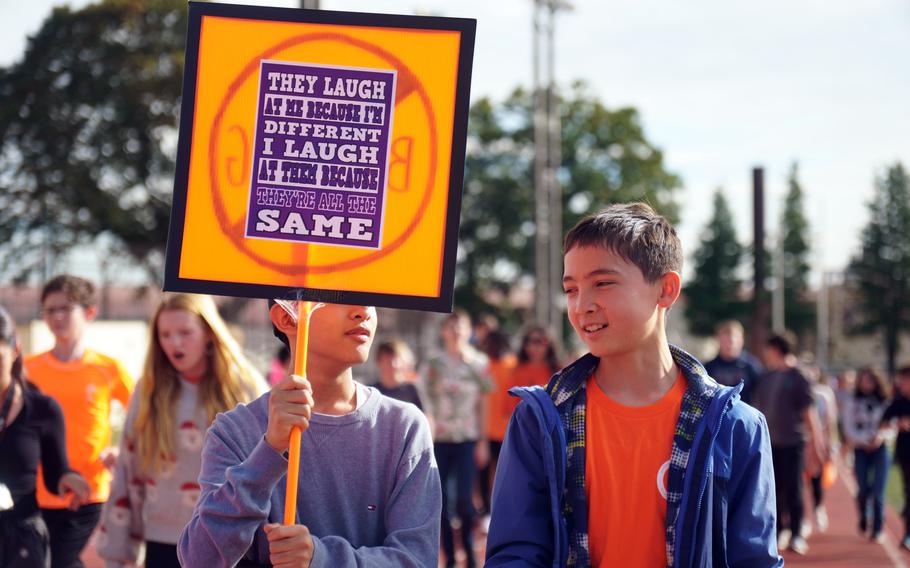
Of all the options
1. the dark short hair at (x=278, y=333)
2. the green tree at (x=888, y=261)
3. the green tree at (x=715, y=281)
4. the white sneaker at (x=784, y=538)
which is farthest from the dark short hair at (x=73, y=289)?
the green tree at (x=715, y=281)

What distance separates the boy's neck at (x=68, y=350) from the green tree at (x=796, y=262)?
83.6 metres

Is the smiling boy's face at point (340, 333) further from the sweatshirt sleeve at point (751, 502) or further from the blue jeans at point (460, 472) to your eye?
the blue jeans at point (460, 472)

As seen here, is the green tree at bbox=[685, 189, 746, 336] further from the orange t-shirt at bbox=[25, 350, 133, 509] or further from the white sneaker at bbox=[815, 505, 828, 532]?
the orange t-shirt at bbox=[25, 350, 133, 509]

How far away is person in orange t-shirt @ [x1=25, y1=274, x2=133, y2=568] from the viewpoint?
5.99 metres

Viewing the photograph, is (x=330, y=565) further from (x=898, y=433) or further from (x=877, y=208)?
(x=877, y=208)

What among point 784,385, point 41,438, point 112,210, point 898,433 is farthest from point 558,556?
point 112,210

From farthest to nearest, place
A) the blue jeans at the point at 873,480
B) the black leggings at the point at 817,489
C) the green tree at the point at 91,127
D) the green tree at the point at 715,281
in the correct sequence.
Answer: the green tree at the point at 715,281
the green tree at the point at 91,127
the black leggings at the point at 817,489
the blue jeans at the point at 873,480

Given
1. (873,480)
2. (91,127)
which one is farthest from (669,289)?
(91,127)

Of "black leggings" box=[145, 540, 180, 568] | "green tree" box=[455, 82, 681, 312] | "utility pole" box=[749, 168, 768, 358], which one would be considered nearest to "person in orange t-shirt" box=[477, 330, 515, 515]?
"black leggings" box=[145, 540, 180, 568]

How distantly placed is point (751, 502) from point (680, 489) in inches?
6.7

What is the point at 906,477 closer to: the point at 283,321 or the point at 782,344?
the point at 782,344

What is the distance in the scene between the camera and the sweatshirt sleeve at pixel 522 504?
9.41 ft

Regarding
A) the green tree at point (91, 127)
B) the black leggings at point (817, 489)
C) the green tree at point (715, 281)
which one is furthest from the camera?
the green tree at point (715, 281)

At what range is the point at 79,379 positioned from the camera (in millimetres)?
6121
